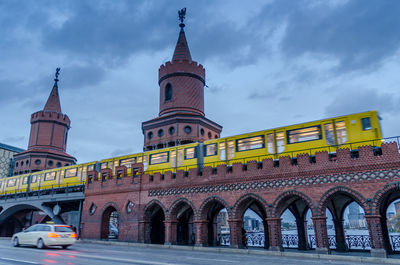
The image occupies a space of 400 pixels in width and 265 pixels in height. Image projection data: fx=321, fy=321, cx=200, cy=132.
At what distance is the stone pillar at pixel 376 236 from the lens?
55.4ft

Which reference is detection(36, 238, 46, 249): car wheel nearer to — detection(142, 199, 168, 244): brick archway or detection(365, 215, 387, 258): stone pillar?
detection(142, 199, 168, 244): brick archway

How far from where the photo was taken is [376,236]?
17.2m

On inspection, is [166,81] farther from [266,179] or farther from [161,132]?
[266,179]

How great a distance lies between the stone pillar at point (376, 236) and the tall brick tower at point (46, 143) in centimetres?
4360

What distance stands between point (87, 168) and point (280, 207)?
20.6m

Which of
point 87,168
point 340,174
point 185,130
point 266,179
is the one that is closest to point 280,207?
point 266,179

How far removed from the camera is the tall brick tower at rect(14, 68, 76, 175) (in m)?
47.4

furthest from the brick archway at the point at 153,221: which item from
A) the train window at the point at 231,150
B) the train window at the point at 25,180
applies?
the train window at the point at 25,180

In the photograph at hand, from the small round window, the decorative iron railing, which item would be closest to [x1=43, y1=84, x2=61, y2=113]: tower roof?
the small round window

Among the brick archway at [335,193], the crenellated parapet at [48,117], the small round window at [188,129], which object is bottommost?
the brick archway at [335,193]

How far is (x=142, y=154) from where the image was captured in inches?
1140

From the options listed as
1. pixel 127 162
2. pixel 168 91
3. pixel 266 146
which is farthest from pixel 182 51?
pixel 266 146

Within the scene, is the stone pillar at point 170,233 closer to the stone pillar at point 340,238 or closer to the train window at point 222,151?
the train window at point 222,151

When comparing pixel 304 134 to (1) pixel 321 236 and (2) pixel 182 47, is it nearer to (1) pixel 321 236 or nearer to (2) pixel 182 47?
(1) pixel 321 236
